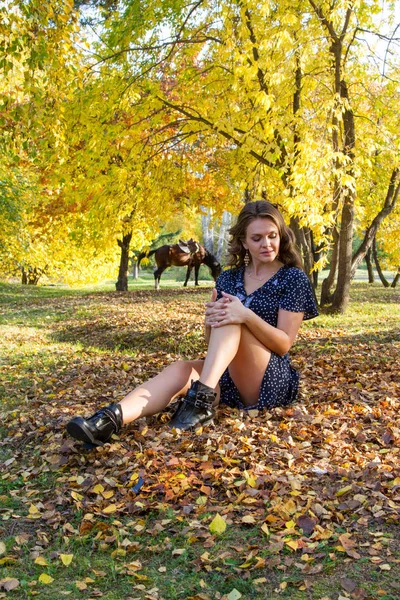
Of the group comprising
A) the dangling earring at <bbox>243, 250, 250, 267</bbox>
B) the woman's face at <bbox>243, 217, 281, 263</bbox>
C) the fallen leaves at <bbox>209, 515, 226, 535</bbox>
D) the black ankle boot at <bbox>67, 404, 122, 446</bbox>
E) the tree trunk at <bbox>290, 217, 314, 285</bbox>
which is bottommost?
the fallen leaves at <bbox>209, 515, 226, 535</bbox>

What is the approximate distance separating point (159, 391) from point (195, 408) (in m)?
0.25

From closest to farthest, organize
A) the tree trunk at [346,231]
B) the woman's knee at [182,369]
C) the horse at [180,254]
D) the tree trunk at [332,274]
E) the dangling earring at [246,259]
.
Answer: the woman's knee at [182,369] → the dangling earring at [246,259] → the tree trunk at [346,231] → the tree trunk at [332,274] → the horse at [180,254]

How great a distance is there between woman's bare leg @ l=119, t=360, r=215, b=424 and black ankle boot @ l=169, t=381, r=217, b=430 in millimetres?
105

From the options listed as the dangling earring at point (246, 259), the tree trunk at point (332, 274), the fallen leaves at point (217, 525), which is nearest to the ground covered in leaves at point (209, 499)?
the fallen leaves at point (217, 525)

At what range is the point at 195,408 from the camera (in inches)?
134

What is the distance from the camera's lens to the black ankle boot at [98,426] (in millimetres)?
3055

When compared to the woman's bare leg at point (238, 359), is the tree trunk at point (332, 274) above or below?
above

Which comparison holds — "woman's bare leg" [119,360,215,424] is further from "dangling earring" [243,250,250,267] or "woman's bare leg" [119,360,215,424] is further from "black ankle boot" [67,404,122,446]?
"dangling earring" [243,250,250,267]

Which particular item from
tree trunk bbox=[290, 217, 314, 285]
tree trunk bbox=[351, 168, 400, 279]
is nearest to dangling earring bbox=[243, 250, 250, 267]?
tree trunk bbox=[290, 217, 314, 285]

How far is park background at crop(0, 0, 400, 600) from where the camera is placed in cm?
232

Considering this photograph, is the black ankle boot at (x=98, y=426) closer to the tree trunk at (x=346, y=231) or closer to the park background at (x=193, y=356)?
the park background at (x=193, y=356)

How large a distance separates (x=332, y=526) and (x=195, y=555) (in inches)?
24.0

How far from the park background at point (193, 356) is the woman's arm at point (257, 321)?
1.77 ft

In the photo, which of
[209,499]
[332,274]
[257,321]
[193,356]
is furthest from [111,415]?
[332,274]
